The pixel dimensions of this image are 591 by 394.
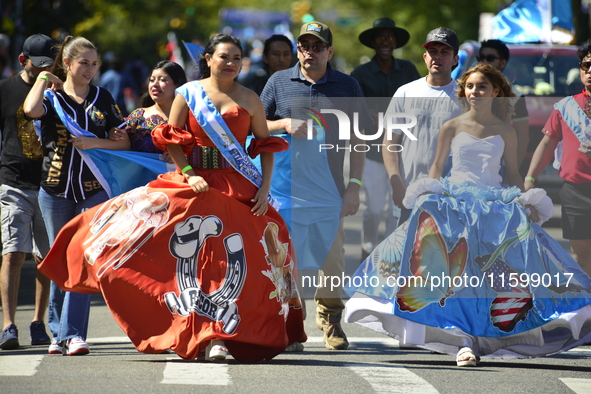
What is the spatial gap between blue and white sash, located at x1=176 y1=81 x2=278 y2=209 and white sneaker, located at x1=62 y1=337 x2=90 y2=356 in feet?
5.35

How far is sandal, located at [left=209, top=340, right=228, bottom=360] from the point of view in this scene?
6.45 meters

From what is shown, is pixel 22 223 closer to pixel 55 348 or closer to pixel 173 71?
pixel 55 348

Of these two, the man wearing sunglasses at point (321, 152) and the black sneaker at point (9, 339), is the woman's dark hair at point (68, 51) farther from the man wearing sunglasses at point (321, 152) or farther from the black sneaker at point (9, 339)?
the black sneaker at point (9, 339)

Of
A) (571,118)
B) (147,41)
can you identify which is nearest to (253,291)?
(571,118)

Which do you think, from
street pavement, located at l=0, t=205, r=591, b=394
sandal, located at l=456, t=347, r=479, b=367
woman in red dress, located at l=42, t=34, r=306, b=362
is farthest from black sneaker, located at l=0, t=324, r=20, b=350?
sandal, located at l=456, t=347, r=479, b=367

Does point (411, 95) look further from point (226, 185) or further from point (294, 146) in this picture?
point (226, 185)

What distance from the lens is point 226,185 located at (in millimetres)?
6809

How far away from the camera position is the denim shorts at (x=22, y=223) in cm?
771

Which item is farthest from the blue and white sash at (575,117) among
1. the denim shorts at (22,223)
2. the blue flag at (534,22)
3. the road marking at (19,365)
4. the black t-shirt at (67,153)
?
the blue flag at (534,22)

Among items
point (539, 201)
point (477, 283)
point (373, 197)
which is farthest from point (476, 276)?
point (373, 197)

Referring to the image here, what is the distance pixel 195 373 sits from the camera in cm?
626

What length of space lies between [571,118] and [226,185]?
2842 mm

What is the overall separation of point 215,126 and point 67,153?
126 centimetres

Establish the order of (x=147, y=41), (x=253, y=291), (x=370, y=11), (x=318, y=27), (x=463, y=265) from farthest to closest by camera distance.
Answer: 1. (x=147, y=41)
2. (x=370, y=11)
3. (x=318, y=27)
4. (x=463, y=265)
5. (x=253, y=291)
